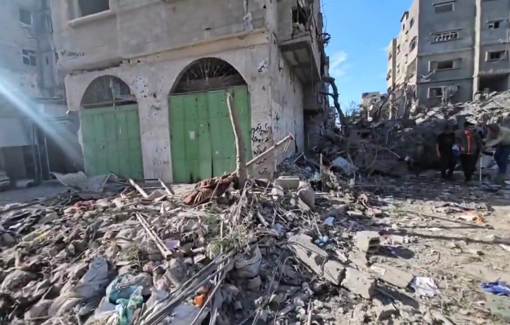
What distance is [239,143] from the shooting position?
Answer: 15.0 feet

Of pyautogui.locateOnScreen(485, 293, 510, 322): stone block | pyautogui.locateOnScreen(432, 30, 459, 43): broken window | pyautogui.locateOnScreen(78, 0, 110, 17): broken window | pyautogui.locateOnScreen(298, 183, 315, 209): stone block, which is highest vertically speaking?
pyautogui.locateOnScreen(432, 30, 459, 43): broken window

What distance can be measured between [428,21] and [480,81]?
699cm

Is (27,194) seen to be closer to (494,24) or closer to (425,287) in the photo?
(425,287)

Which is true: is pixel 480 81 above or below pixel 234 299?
above

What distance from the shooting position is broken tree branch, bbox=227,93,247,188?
4.52 metres

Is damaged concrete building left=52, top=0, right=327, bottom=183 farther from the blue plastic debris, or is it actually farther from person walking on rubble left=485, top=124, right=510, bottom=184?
person walking on rubble left=485, top=124, right=510, bottom=184

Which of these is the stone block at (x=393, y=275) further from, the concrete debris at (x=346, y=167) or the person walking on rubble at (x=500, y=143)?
the person walking on rubble at (x=500, y=143)

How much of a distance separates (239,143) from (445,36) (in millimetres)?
27711

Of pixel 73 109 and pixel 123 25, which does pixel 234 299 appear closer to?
pixel 123 25

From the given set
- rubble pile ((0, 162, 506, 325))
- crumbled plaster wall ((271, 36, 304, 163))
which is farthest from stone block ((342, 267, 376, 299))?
crumbled plaster wall ((271, 36, 304, 163))

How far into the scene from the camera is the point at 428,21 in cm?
2347

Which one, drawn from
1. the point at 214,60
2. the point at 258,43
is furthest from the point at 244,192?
the point at 214,60

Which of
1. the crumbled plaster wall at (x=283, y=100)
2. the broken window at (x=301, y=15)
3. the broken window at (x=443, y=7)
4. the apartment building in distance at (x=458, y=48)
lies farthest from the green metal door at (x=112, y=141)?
the broken window at (x=443, y=7)

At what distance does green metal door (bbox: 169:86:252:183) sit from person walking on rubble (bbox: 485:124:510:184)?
21.0 feet
